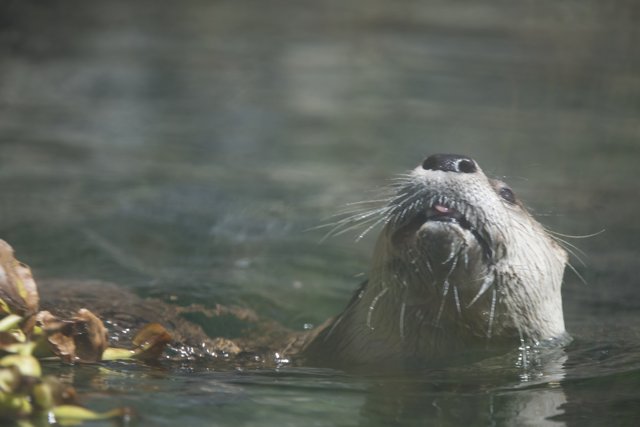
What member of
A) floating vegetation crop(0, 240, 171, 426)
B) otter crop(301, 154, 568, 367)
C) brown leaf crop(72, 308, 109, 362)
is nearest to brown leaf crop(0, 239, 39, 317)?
floating vegetation crop(0, 240, 171, 426)

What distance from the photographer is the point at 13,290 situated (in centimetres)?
348

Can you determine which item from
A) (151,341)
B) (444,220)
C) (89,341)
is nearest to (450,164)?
(444,220)

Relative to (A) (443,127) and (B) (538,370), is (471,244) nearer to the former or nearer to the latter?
(B) (538,370)

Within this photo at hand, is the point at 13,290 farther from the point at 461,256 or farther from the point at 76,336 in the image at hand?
the point at 461,256

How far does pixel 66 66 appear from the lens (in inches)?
422

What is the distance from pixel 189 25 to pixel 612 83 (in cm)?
471

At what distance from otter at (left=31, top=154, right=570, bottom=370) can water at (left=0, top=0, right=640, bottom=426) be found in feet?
0.52

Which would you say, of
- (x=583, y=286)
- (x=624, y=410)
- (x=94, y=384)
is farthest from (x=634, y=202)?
(x=94, y=384)

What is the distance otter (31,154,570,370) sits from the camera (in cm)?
394

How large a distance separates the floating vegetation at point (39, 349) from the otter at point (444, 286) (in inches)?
29.2

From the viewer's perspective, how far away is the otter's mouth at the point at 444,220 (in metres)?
3.91

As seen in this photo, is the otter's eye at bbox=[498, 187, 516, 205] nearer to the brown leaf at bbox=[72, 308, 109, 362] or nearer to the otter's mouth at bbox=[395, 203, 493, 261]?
the otter's mouth at bbox=[395, 203, 493, 261]

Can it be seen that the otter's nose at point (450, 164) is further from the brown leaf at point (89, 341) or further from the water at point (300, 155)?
the brown leaf at point (89, 341)

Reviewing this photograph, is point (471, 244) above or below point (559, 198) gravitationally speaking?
below
